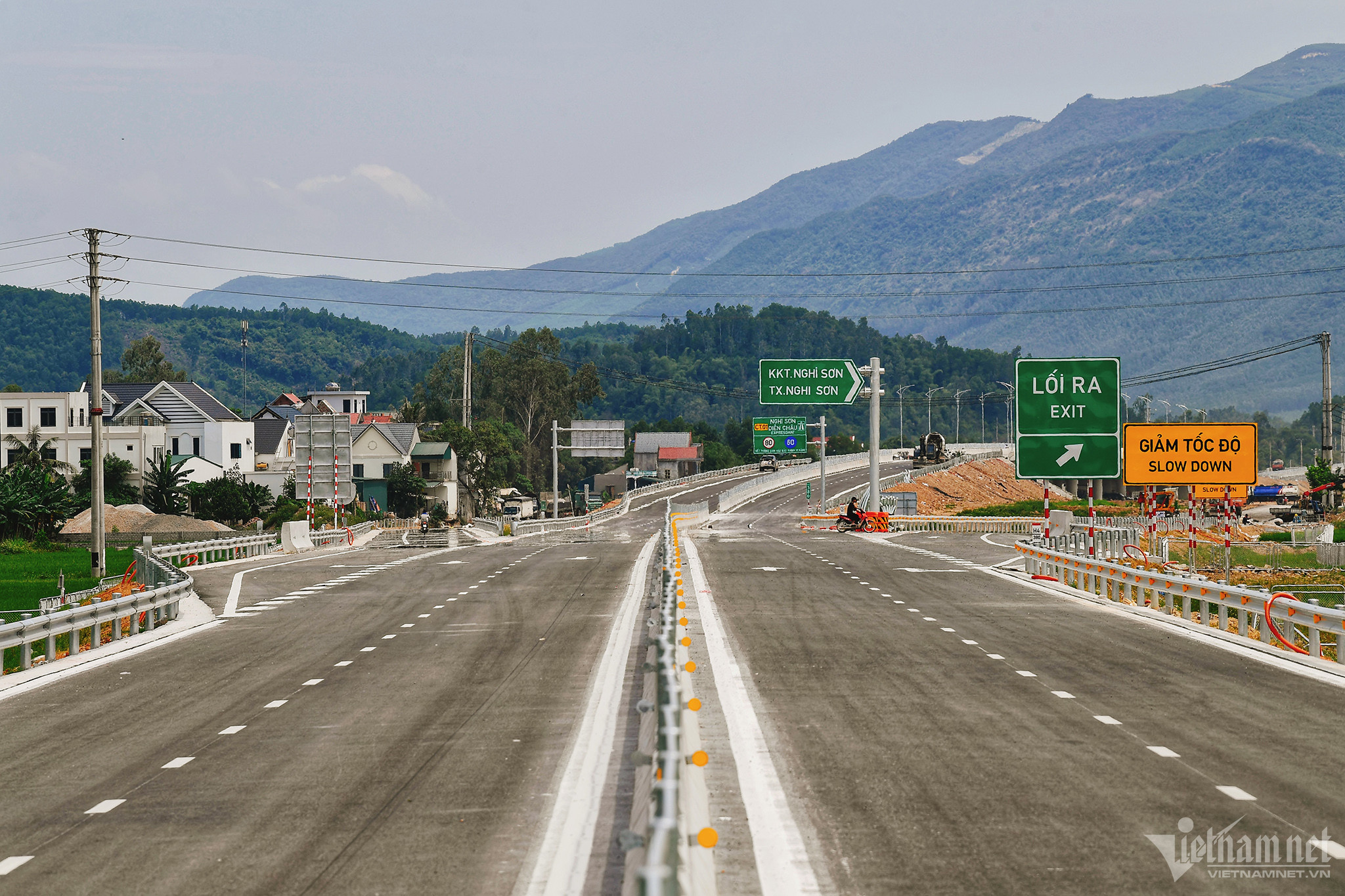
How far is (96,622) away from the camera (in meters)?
20.6

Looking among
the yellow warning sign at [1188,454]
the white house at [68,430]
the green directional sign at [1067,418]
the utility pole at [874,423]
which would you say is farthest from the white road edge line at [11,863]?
the white house at [68,430]

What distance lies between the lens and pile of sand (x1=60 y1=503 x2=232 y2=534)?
65250 mm

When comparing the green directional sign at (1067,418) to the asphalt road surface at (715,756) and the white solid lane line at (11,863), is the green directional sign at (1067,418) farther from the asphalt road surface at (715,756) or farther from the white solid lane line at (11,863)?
the white solid lane line at (11,863)

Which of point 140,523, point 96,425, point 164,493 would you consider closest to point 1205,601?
point 96,425

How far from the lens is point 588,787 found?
10398 millimetres

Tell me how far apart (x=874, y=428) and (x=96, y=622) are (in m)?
47.0

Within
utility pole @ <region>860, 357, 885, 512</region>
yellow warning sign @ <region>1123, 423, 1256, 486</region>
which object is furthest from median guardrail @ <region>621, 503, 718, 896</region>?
utility pole @ <region>860, 357, 885, 512</region>

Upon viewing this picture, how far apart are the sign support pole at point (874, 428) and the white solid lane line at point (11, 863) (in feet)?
178

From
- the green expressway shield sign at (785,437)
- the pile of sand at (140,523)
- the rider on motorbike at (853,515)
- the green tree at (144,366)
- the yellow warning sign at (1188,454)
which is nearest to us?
the yellow warning sign at (1188,454)

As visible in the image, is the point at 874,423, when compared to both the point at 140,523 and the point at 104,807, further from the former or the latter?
the point at 104,807

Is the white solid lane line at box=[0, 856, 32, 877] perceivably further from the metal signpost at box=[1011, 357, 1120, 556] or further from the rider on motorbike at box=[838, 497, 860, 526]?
the rider on motorbike at box=[838, 497, 860, 526]

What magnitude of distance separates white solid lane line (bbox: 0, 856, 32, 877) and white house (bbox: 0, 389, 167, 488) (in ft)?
290

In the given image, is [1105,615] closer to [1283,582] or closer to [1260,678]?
[1260,678]

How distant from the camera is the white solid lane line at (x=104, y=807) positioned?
32.5 feet
